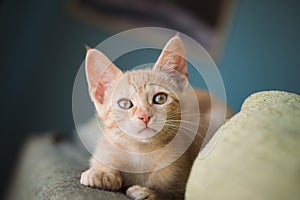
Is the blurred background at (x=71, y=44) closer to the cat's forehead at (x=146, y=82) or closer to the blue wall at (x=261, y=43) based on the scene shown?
the blue wall at (x=261, y=43)

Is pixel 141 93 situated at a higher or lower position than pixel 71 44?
higher

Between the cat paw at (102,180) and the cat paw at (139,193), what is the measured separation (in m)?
0.03

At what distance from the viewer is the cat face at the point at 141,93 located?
0.68 meters

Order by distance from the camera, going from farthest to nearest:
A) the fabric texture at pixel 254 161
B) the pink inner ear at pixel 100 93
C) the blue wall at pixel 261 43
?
the blue wall at pixel 261 43
the pink inner ear at pixel 100 93
the fabric texture at pixel 254 161

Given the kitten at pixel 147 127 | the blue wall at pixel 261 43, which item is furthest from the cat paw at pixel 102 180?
the blue wall at pixel 261 43

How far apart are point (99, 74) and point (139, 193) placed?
0.76 feet

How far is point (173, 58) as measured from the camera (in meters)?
0.72

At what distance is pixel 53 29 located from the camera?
2170 millimetres

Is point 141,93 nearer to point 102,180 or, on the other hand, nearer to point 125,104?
point 125,104

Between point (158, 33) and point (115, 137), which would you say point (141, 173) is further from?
point (158, 33)

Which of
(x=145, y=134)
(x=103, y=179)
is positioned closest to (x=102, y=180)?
(x=103, y=179)

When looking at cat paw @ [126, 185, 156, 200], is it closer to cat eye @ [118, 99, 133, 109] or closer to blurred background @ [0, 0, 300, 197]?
cat eye @ [118, 99, 133, 109]

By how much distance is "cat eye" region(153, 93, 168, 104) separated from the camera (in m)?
0.69

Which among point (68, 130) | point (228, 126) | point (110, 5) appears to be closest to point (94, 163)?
point (228, 126)
